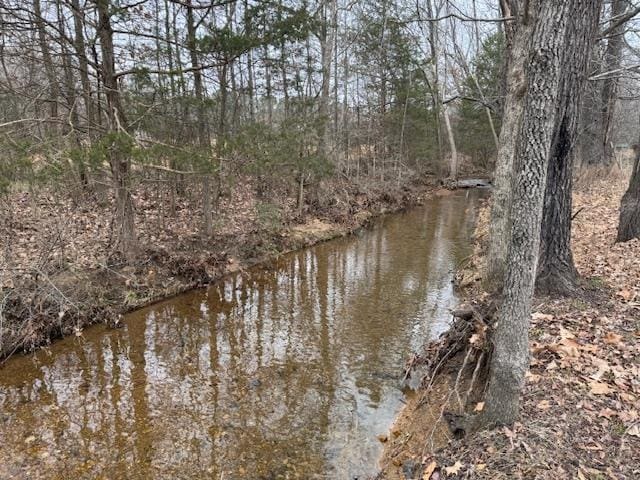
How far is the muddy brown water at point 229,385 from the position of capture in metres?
4.55

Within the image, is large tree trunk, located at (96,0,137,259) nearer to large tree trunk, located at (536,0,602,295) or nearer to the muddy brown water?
the muddy brown water

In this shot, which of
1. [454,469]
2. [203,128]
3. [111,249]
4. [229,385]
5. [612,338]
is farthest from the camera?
[203,128]

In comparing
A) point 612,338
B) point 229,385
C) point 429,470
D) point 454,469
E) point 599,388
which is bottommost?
point 229,385

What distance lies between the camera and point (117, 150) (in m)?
6.93

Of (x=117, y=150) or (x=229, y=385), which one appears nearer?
(x=229, y=385)

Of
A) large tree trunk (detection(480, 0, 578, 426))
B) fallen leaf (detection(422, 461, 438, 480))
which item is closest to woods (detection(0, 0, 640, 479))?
large tree trunk (detection(480, 0, 578, 426))

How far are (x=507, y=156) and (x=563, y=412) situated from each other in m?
4.20

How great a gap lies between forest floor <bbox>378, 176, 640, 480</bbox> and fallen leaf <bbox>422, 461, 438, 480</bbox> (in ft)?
0.04

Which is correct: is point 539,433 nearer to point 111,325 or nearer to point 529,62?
point 529,62

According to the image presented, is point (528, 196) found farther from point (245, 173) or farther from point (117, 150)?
point (245, 173)

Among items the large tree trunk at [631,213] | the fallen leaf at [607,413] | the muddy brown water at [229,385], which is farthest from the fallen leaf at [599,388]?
the large tree trunk at [631,213]

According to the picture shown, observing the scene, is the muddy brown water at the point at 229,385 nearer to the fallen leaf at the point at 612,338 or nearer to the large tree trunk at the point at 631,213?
the fallen leaf at the point at 612,338

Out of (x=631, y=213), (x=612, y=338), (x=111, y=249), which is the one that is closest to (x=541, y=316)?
(x=612, y=338)

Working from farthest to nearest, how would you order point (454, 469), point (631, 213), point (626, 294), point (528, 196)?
1. point (631, 213)
2. point (626, 294)
3. point (454, 469)
4. point (528, 196)
